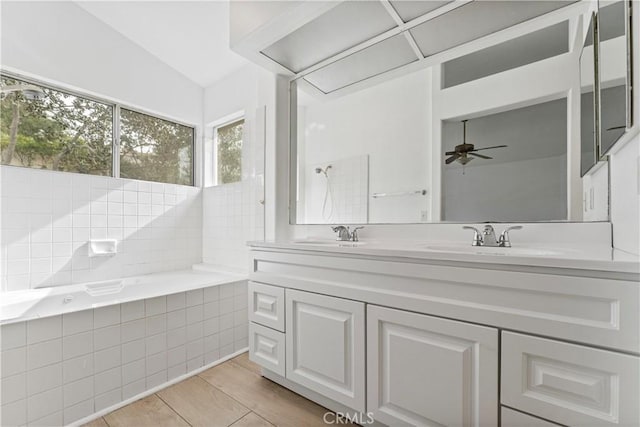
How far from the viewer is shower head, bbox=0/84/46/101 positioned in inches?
79.0

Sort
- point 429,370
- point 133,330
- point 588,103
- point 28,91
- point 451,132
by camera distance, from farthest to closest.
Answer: point 28,91 → point 133,330 → point 451,132 → point 588,103 → point 429,370

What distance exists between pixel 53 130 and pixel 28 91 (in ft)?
0.96

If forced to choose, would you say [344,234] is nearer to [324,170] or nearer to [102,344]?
[324,170]

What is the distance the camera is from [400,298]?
1084 mm

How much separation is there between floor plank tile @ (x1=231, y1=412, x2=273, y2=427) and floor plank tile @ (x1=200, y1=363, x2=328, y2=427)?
2 cm

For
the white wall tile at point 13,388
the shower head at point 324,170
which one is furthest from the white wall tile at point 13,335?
the shower head at point 324,170

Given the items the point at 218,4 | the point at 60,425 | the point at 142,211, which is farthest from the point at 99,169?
the point at 60,425

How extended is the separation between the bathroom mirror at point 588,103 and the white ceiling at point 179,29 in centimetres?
225

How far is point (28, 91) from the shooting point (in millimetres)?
2090

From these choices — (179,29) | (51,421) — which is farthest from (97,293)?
(179,29)

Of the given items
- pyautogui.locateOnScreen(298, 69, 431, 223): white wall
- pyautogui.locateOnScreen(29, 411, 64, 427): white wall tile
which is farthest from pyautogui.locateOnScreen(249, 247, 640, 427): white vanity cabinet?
pyautogui.locateOnScreen(29, 411, 64, 427): white wall tile

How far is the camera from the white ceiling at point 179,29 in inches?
86.7

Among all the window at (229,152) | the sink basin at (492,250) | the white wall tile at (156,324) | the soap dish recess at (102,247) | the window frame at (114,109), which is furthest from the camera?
the window at (229,152)

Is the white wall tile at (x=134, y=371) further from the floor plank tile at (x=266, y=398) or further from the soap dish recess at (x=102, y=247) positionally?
the soap dish recess at (x=102, y=247)
